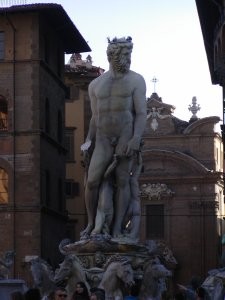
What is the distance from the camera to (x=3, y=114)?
160 ft

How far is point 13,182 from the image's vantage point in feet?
155

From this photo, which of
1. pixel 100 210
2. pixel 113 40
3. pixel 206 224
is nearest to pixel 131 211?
pixel 100 210

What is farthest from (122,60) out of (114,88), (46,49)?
(46,49)

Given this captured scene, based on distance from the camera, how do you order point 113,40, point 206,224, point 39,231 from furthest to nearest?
point 206,224
point 39,231
point 113,40

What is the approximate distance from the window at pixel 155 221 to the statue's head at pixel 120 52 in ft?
176

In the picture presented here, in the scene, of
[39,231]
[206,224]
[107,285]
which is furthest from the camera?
[206,224]

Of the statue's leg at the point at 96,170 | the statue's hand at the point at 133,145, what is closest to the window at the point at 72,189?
the statue's leg at the point at 96,170

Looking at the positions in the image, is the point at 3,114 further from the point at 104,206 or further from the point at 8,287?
the point at 8,287

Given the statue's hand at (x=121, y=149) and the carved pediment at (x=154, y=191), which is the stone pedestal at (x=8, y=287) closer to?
the statue's hand at (x=121, y=149)

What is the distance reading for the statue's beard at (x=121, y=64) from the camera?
16.8 meters

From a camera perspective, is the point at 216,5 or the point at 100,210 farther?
the point at 216,5

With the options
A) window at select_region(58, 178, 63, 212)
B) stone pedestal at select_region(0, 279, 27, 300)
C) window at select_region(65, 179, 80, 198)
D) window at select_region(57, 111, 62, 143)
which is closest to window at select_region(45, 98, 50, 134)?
window at select_region(57, 111, 62, 143)

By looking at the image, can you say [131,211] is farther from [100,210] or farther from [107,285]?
[107,285]

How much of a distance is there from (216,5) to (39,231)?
43.0 ft
